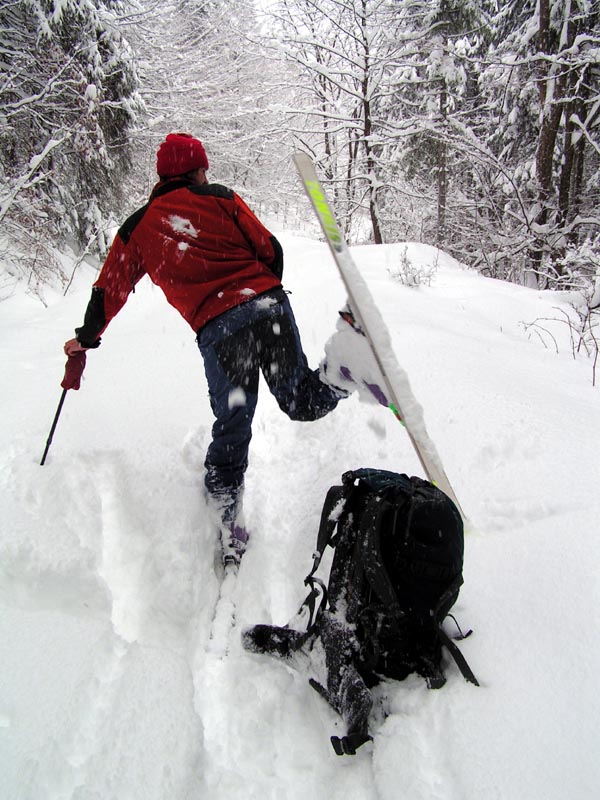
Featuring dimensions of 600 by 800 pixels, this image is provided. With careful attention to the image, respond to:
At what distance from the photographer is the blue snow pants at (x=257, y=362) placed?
1.88 metres

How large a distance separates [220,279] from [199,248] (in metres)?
0.15

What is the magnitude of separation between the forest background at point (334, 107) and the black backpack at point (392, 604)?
15.3ft

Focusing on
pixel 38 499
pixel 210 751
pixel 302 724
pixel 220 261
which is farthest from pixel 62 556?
pixel 220 261

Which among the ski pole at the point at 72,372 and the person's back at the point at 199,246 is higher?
the person's back at the point at 199,246

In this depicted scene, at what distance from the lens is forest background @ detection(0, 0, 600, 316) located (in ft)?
23.9

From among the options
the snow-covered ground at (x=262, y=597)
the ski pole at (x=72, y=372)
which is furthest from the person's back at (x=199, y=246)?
the snow-covered ground at (x=262, y=597)

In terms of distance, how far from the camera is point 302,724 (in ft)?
4.67

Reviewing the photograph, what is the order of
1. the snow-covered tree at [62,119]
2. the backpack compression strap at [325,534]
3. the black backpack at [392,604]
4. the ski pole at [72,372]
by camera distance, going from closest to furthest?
the black backpack at [392,604] → the backpack compression strap at [325,534] → the ski pole at [72,372] → the snow-covered tree at [62,119]

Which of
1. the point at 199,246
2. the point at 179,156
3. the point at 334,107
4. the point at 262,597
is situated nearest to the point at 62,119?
the point at 334,107

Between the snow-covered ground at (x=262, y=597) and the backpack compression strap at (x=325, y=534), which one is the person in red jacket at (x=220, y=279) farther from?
the snow-covered ground at (x=262, y=597)

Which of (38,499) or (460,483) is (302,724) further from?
(38,499)

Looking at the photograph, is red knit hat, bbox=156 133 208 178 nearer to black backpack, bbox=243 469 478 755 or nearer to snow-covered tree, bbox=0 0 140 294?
black backpack, bbox=243 469 478 755

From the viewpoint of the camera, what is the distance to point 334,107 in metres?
10.8

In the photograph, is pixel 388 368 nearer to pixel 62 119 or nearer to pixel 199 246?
pixel 199 246
